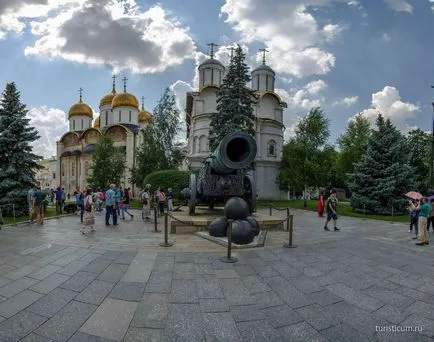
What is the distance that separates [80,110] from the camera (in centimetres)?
6119

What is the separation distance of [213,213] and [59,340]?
9.19m

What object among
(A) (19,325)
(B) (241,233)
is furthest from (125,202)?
(A) (19,325)

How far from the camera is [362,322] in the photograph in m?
3.90

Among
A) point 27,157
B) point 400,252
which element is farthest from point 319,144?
point 27,157

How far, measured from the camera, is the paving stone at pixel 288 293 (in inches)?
175

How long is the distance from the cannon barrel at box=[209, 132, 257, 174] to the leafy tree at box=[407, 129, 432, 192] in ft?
85.1

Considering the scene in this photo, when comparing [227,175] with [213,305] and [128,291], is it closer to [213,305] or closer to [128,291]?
[128,291]

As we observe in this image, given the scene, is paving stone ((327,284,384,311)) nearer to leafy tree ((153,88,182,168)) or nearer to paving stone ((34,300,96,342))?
paving stone ((34,300,96,342))

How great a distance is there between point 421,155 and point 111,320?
4035cm

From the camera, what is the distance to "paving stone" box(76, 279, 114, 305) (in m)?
4.43

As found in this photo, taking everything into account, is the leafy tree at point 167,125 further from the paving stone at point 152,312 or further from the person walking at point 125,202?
the paving stone at point 152,312

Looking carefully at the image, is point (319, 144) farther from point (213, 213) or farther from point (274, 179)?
point (213, 213)

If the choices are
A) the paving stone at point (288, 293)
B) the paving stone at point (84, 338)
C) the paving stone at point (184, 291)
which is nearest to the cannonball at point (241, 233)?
the paving stone at point (288, 293)

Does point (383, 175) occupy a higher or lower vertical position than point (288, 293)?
higher
